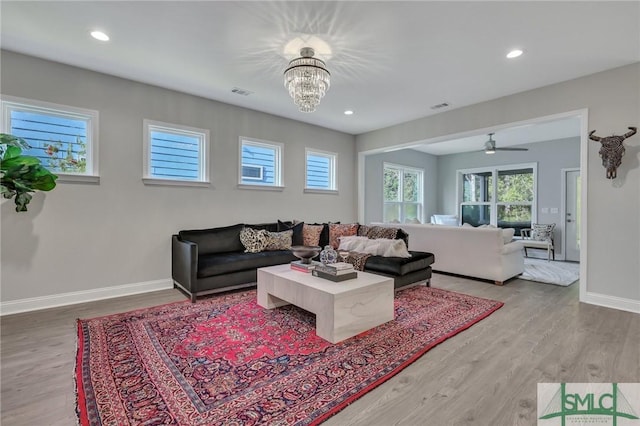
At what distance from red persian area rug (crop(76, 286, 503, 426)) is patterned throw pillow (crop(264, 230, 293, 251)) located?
134 cm

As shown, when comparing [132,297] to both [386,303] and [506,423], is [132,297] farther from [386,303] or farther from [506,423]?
[506,423]

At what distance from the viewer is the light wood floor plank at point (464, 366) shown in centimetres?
166

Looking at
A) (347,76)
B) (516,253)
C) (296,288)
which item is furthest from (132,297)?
(516,253)

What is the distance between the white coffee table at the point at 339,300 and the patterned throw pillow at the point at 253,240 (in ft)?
4.64

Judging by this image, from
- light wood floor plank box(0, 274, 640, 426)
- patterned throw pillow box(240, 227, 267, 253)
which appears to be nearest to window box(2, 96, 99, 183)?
light wood floor plank box(0, 274, 640, 426)

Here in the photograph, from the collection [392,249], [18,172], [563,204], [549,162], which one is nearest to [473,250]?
[392,249]

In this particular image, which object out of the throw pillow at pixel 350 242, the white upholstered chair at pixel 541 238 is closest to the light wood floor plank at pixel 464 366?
the throw pillow at pixel 350 242

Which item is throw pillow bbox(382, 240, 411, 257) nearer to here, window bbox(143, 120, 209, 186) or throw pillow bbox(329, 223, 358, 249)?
throw pillow bbox(329, 223, 358, 249)

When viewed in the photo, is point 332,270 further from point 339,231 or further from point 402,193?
point 402,193

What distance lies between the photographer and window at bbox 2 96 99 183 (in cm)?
327

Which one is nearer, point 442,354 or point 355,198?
point 442,354

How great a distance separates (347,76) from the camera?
373 centimetres

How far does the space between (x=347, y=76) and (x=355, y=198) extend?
341 cm

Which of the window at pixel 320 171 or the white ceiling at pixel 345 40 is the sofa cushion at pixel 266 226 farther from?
the white ceiling at pixel 345 40
